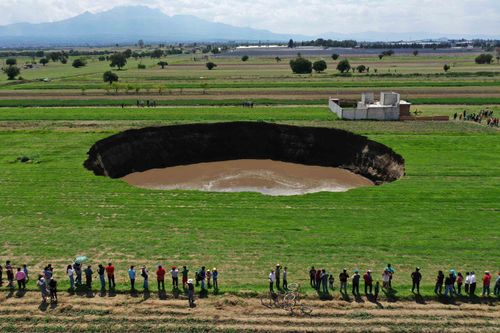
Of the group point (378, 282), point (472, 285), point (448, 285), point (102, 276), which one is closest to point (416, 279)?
point (448, 285)

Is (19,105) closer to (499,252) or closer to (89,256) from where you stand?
(89,256)

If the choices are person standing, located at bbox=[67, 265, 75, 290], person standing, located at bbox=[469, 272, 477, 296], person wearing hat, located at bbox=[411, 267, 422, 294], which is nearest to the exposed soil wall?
person standing, located at bbox=[469, 272, 477, 296]

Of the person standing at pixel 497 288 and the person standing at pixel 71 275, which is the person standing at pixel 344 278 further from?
the person standing at pixel 71 275

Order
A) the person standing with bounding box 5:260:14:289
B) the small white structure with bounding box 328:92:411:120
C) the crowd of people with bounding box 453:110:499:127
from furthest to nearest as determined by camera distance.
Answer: the small white structure with bounding box 328:92:411:120
the crowd of people with bounding box 453:110:499:127
the person standing with bounding box 5:260:14:289

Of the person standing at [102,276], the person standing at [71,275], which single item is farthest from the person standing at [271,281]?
the person standing at [71,275]

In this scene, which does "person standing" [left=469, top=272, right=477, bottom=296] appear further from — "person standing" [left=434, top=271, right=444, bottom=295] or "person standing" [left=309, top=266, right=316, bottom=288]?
"person standing" [left=309, top=266, right=316, bottom=288]

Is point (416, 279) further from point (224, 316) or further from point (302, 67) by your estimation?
point (302, 67)

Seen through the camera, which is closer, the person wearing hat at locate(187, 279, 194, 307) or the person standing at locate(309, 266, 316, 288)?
the person wearing hat at locate(187, 279, 194, 307)
